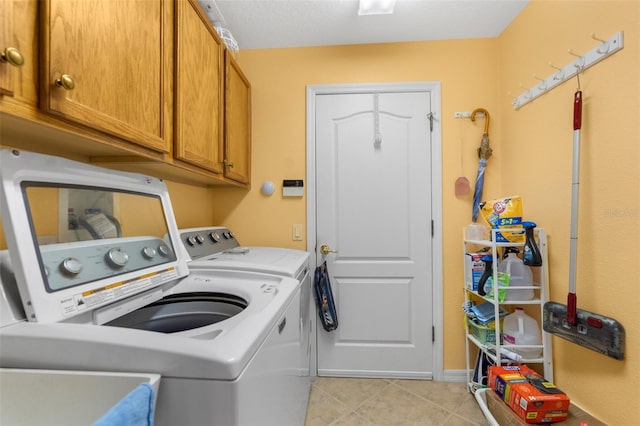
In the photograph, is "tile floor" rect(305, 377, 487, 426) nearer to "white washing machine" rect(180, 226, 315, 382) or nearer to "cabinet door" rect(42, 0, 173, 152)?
"white washing machine" rect(180, 226, 315, 382)

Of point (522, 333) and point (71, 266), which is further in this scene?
point (522, 333)

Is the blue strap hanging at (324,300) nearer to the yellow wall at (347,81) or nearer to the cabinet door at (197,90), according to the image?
the yellow wall at (347,81)

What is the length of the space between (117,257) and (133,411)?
59 centimetres

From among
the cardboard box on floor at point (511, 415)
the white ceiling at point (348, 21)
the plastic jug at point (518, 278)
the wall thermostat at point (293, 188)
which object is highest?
the white ceiling at point (348, 21)

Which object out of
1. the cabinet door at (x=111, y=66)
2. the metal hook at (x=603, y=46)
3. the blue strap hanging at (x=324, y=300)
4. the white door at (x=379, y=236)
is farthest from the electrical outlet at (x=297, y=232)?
the metal hook at (x=603, y=46)

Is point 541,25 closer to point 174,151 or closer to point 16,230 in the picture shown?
point 174,151

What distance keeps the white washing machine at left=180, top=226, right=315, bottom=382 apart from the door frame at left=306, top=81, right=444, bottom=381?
0.38 meters

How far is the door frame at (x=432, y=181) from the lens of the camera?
1.98m

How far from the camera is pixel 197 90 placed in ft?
4.26

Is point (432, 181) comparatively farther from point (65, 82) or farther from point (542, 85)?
point (65, 82)

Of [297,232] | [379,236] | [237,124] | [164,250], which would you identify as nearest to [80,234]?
[164,250]

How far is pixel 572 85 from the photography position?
4.42 ft

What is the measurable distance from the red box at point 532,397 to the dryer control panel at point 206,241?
5.64 ft

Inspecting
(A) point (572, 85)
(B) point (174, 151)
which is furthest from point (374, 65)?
(B) point (174, 151)
